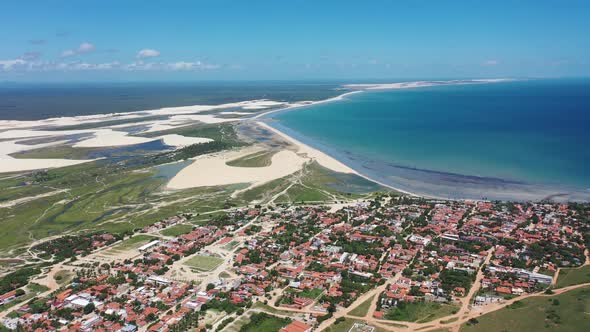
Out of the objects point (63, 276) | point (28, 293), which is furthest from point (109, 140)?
point (28, 293)

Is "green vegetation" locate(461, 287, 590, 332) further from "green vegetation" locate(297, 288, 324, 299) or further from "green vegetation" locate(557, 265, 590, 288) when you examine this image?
"green vegetation" locate(297, 288, 324, 299)

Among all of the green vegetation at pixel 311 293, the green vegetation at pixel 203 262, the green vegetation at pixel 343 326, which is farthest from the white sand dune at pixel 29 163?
the green vegetation at pixel 343 326

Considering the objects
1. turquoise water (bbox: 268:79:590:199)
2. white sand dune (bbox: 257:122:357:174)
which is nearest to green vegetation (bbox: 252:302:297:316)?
turquoise water (bbox: 268:79:590:199)

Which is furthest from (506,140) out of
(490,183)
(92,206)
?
(92,206)

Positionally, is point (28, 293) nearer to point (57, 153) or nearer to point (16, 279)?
point (16, 279)

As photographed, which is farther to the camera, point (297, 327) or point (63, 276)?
point (63, 276)

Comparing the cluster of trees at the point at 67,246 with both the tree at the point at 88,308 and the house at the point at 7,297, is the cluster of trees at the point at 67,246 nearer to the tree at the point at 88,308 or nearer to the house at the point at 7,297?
the house at the point at 7,297
